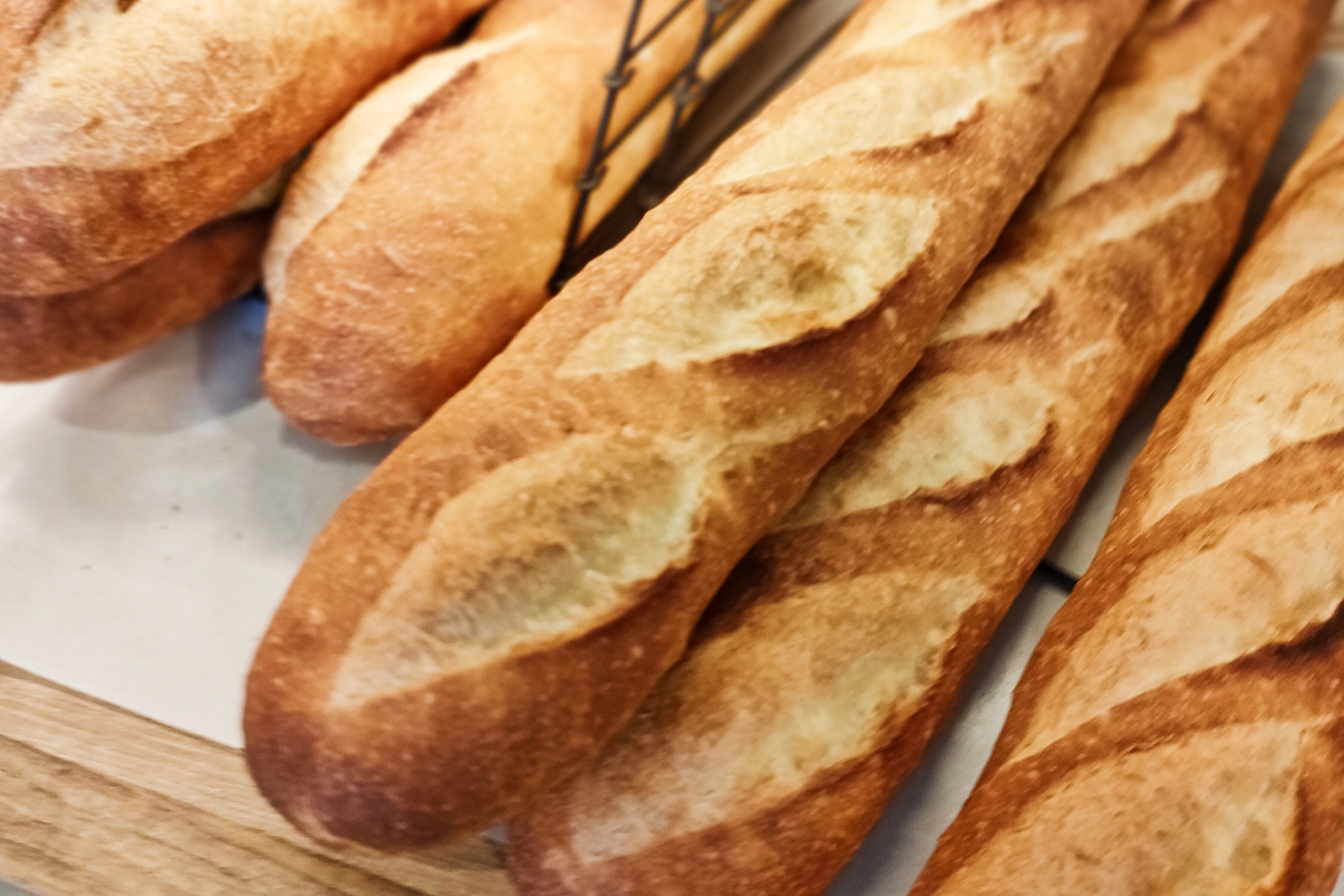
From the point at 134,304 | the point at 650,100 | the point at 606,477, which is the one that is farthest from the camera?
the point at 650,100

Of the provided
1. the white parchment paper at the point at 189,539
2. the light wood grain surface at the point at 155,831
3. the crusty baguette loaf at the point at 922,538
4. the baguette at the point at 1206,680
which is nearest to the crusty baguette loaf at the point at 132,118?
the white parchment paper at the point at 189,539

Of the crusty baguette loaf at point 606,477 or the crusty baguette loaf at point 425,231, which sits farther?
the crusty baguette loaf at point 425,231

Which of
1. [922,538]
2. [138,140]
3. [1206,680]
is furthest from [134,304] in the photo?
[1206,680]

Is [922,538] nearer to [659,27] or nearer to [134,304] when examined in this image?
[659,27]

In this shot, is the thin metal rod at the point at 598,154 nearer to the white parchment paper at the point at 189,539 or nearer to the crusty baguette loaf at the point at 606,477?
the crusty baguette loaf at the point at 606,477

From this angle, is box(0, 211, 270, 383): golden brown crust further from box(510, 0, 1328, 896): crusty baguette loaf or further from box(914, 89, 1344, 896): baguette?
box(914, 89, 1344, 896): baguette

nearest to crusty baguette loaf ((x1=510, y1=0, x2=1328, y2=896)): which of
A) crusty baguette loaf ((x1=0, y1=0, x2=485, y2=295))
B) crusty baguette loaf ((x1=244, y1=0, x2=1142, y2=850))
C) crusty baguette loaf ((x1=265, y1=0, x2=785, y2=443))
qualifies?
crusty baguette loaf ((x1=244, y1=0, x2=1142, y2=850))

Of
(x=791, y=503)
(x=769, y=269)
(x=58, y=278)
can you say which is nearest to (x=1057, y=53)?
(x=769, y=269)
